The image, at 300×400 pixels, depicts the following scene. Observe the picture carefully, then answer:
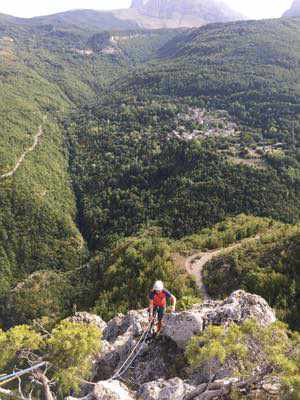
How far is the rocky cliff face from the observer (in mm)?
16562

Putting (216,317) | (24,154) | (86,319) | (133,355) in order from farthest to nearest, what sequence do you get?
1. (24,154)
2. (86,319)
3. (216,317)
4. (133,355)

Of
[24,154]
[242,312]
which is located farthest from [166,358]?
[24,154]

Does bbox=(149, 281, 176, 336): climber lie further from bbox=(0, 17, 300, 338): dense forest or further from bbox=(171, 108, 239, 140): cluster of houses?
bbox=(171, 108, 239, 140): cluster of houses

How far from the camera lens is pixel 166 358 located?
2073 cm

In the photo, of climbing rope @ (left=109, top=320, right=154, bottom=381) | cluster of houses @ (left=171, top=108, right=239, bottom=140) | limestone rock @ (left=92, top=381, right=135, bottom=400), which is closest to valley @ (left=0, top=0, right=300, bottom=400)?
limestone rock @ (left=92, top=381, right=135, bottom=400)

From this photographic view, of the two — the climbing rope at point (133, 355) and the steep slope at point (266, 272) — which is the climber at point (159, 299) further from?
the steep slope at point (266, 272)

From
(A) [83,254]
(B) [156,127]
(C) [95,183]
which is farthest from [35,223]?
(B) [156,127]

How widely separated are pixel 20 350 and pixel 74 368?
3.10 m

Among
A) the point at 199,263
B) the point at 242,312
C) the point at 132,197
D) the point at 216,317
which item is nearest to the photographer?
the point at 216,317

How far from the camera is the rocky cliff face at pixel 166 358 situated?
54.3 feet

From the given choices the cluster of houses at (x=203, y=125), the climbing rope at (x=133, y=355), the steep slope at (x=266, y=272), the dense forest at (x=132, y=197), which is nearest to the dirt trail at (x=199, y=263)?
the steep slope at (x=266, y=272)

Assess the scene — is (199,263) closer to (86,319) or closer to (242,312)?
(86,319)

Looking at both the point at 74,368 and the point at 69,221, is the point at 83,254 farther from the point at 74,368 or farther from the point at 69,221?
the point at 74,368

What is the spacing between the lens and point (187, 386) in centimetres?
1661
